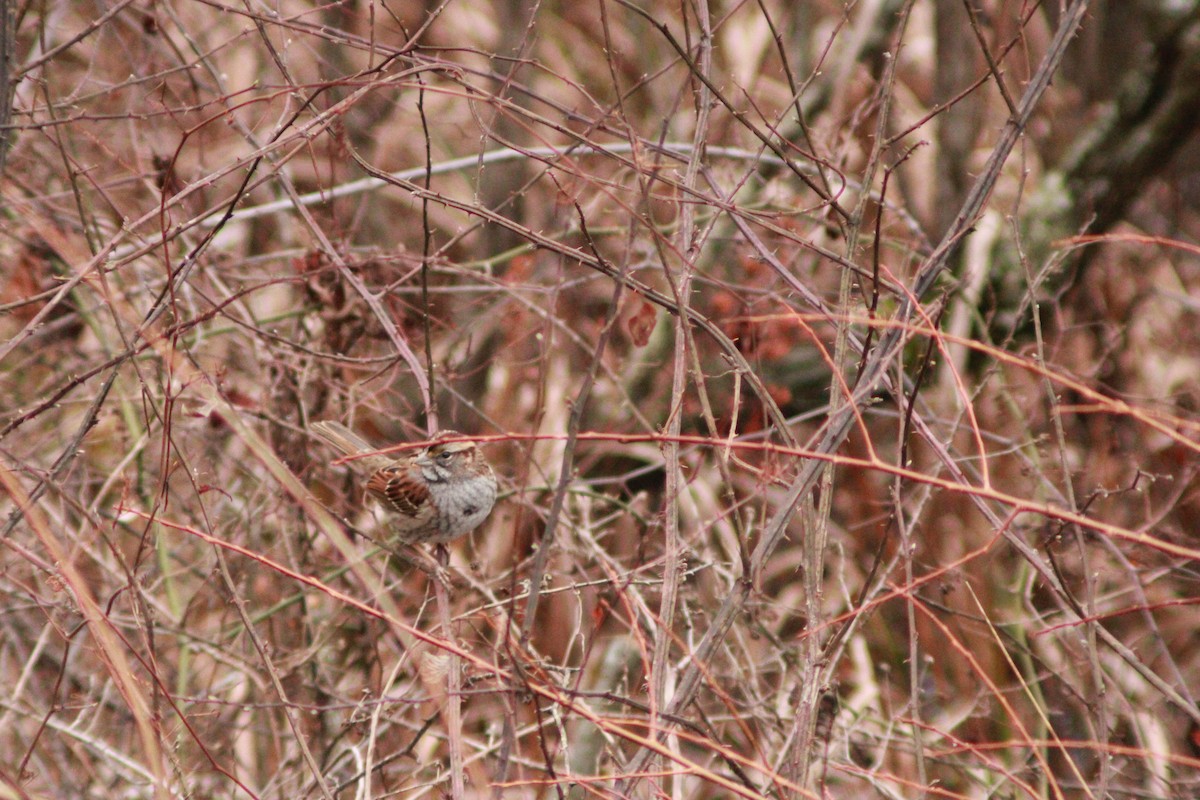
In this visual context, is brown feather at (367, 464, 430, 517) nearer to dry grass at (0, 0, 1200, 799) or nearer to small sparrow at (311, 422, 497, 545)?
small sparrow at (311, 422, 497, 545)

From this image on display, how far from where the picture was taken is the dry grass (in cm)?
234

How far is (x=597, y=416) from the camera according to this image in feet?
21.3

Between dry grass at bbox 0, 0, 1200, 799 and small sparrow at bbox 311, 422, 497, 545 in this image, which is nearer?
dry grass at bbox 0, 0, 1200, 799

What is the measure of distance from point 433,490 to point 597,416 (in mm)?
2586

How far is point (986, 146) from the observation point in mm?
7207

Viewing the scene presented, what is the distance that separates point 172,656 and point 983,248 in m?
4.08

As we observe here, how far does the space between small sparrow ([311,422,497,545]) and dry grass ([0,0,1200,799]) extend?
131 mm

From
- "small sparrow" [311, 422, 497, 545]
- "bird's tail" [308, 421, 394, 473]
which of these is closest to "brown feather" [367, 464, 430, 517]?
"small sparrow" [311, 422, 497, 545]

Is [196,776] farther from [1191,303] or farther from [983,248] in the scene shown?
[1191,303]

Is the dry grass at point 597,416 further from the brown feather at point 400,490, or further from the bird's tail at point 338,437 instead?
the brown feather at point 400,490

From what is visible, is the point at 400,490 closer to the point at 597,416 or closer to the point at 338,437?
the point at 338,437

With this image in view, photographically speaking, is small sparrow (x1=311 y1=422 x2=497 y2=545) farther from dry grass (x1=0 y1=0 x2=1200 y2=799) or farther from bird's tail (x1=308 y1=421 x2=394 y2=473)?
dry grass (x1=0 y1=0 x2=1200 y2=799)

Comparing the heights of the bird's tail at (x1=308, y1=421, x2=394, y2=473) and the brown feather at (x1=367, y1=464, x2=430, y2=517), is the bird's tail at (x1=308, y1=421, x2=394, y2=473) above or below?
above

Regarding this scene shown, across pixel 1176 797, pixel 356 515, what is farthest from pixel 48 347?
pixel 1176 797
